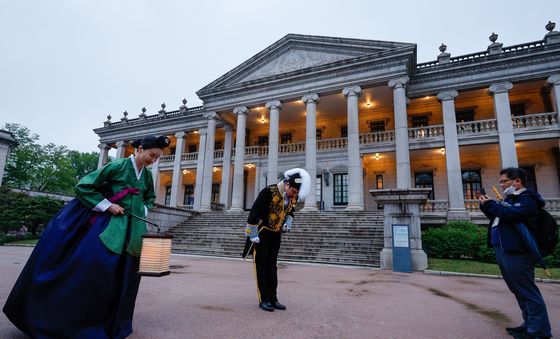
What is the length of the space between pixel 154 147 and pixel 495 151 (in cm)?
2255

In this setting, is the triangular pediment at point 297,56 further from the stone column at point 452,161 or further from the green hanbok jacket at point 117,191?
the green hanbok jacket at point 117,191

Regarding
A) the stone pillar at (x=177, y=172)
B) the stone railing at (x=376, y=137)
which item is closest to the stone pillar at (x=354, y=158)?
the stone railing at (x=376, y=137)

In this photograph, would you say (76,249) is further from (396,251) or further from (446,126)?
(446,126)

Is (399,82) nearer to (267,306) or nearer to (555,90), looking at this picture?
(555,90)

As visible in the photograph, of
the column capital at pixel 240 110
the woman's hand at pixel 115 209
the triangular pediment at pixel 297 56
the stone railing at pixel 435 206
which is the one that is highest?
the triangular pediment at pixel 297 56

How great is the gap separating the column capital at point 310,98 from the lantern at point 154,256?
733 inches

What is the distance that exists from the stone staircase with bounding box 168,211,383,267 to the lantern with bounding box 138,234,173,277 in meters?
9.36

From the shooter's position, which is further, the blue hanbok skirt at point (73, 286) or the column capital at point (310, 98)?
the column capital at point (310, 98)

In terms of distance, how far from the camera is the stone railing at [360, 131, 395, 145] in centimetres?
2086

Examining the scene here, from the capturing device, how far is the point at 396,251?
9766mm

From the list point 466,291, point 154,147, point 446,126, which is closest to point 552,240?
point 466,291

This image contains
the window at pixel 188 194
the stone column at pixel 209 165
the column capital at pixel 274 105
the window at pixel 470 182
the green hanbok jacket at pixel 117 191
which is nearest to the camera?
the green hanbok jacket at pixel 117 191

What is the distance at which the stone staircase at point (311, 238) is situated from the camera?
1171 centimetres

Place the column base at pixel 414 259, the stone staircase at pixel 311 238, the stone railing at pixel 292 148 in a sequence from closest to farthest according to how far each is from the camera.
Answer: the column base at pixel 414 259 → the stone staircase at pixel 311 238 → the stone railing at pixel 292 148
